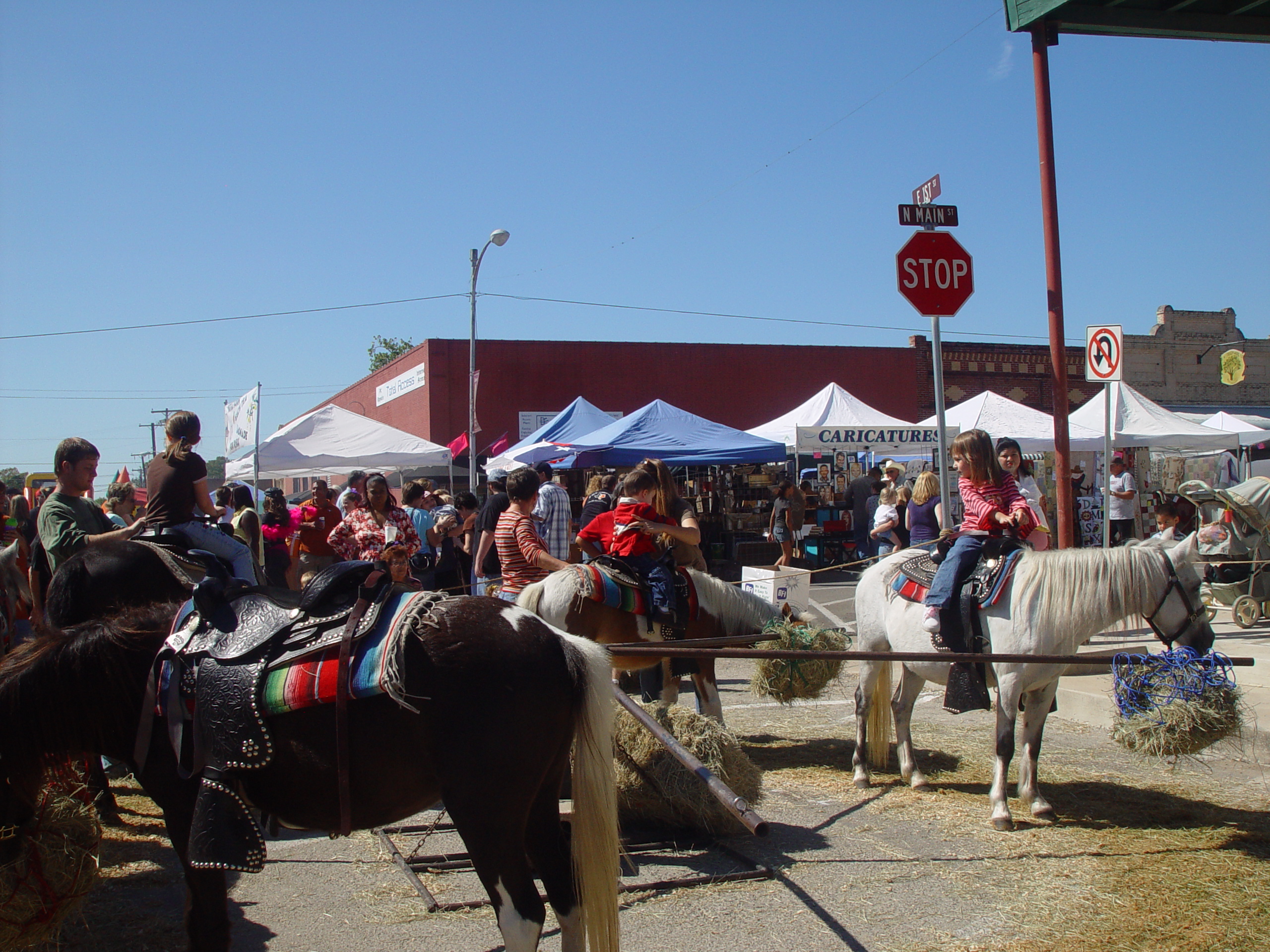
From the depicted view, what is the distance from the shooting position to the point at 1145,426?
15711 millimetres

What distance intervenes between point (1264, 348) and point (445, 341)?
2953cm

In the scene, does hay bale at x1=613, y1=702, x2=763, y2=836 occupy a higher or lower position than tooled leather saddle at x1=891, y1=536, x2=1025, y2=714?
lower

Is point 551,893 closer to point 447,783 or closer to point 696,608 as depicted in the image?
point 447,783

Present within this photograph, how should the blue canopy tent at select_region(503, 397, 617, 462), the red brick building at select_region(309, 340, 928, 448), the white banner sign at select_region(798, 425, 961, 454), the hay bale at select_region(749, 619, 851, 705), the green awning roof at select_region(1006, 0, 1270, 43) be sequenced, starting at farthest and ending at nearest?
the red brick building at select_region(309, 340, 928, 448) < the white banner sign at select_region(798, 425, 961, 454) < the blue canopy tent at select_region(503, 397, 617, 462) < the hay bale at select_region(749, 619, 851, 705) < the green awning roof at select_region(1006, 0, 1270, 43)

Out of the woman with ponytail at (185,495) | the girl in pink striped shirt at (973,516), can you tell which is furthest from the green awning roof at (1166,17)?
the woman with ponytail at (185,495)

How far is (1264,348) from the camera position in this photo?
33000mm

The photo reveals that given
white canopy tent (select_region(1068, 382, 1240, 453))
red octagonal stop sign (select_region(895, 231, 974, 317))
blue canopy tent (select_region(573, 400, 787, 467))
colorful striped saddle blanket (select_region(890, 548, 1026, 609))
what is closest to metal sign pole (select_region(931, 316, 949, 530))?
red octagonal stop sign (select_region(895, 231, 974, 317))

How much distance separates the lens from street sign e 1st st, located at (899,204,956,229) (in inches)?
257

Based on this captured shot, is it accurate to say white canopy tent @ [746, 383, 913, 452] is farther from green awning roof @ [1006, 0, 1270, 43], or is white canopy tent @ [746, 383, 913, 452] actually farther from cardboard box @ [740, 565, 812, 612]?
green awning roof @ [1006, 0, 1270, 43]

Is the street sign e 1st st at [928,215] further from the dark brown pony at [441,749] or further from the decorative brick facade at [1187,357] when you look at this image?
the decorative brick facade at [1187,357]

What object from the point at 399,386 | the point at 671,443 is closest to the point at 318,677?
the point at 671,443

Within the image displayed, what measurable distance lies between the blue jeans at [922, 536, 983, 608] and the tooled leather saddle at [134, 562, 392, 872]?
3295mm

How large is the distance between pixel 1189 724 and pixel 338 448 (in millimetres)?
13384

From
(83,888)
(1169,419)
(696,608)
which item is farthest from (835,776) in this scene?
(1169,419)
